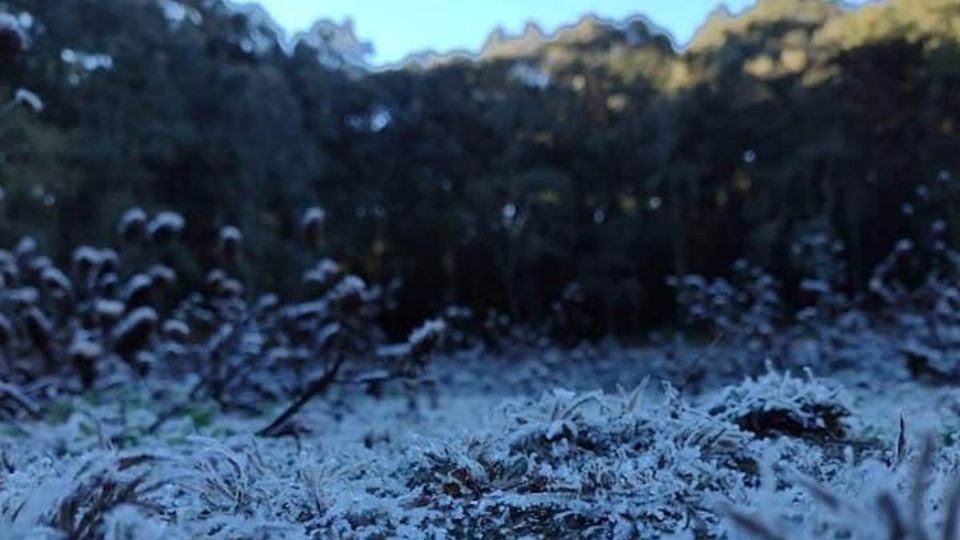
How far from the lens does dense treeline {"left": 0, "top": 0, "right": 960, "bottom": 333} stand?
48.0 ft

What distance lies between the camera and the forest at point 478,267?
1.70 metres

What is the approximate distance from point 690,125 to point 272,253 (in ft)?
24.9

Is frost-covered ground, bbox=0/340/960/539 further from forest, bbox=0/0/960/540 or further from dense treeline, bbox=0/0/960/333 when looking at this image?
dense treeline, bbox=0/0/960/333

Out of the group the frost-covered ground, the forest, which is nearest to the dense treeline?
the forest

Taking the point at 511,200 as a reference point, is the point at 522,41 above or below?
above

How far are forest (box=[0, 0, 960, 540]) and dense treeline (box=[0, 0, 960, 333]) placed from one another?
0.06 m

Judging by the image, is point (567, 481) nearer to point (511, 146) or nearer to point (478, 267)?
point (478, 267)

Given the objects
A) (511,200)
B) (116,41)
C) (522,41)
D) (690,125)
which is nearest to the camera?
(116,41)

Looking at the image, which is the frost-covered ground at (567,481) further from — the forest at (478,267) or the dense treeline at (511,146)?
the dense treeline at (511,146)

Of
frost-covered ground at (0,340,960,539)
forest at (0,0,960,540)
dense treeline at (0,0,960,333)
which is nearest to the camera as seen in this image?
frost-covered ground at (0,340,960,539)

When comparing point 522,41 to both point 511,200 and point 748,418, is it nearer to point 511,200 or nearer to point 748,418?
point 511,200

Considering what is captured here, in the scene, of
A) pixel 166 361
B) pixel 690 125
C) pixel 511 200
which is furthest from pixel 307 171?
pixel 166 361

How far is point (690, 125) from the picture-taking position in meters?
17.2

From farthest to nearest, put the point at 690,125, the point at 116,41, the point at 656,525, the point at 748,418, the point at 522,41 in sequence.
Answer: the point at 522,41 → the point at 690,125 → the point at 116,41 → the point at 748,418 → the point at 656,525
